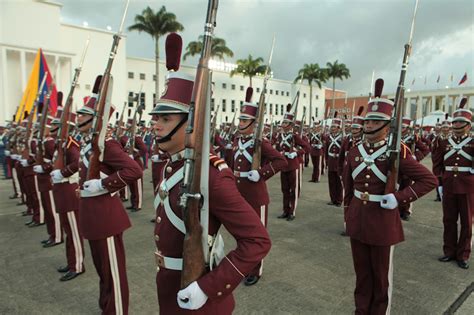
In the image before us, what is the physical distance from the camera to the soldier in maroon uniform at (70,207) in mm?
4711

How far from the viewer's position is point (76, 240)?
4.75 metres

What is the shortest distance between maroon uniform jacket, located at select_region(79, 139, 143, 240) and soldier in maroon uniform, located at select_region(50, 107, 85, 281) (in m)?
1.20

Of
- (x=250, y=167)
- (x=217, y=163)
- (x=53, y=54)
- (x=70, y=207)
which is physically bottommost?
(x=70, y=207)

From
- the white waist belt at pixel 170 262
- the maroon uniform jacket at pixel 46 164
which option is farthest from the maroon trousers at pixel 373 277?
the maroon uniform jacket at pixel 46 164

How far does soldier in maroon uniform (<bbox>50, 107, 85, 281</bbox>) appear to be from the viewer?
4.71 metres

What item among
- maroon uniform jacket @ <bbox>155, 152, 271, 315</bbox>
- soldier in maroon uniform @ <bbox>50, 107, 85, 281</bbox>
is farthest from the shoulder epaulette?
soldier in maroon uniform @ <bbox>50, 107, 85, 281</bbox>

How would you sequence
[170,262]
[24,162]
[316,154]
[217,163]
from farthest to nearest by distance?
1. [316,154]
2. [24,162]
3. [170,262]
4. [217,163]

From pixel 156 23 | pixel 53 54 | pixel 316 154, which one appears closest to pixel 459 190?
pixel 316 154

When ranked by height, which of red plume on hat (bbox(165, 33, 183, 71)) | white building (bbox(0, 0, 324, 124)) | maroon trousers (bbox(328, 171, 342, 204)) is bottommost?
maroon trousers (bbox(328, 171, 342, 204))

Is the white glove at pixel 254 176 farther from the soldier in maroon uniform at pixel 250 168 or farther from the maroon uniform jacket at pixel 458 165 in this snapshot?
the maroon uniform jacket at pixel 458 165

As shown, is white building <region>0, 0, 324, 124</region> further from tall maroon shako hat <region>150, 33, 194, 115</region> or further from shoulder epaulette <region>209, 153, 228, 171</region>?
shoulder epaulette <region>209, 153, 228, 171</region>

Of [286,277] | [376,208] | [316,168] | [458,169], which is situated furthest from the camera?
[316,168]

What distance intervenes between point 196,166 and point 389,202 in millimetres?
2306

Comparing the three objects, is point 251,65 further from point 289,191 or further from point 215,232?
point 215,232
